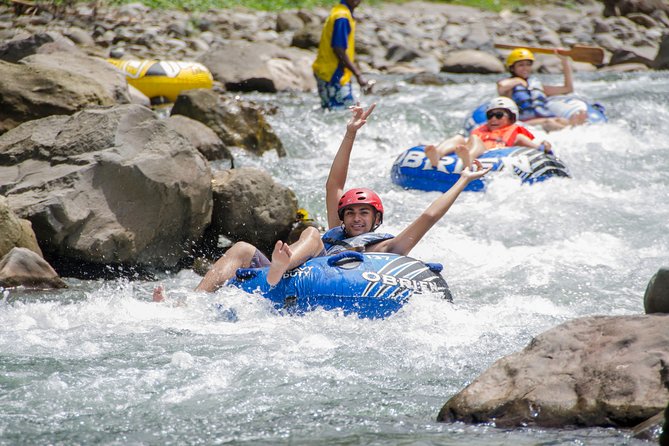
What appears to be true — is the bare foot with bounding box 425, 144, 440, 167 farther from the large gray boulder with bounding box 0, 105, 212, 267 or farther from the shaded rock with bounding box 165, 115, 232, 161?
the large gray boulder with bounding box 0, 105, 212, 267

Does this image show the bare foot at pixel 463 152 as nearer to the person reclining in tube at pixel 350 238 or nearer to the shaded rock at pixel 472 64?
the person reclining in tube at pixel 350 238

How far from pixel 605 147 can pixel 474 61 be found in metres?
6.91

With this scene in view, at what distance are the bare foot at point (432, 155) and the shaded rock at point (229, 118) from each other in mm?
2018

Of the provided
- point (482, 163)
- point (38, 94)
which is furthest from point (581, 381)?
point (38, 94)

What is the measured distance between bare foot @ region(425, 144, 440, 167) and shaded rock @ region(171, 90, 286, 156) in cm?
202

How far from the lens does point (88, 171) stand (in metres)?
7.21

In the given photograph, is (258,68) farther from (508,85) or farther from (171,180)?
(171,180)

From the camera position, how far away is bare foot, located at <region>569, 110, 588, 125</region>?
40.6 feet

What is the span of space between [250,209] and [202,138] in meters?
1.89

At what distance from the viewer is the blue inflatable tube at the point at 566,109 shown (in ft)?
39.8

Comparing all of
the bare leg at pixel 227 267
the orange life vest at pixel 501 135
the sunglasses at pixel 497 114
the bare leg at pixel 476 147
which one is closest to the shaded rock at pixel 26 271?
the bare leg at pixel 227 267

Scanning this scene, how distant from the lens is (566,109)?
12688mm

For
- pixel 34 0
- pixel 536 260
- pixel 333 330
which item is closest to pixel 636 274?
pixel 536 260

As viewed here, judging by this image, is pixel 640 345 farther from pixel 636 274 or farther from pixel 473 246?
pixel 473 246
